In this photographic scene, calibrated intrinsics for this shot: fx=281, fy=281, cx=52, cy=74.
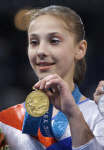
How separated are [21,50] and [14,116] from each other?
148cm

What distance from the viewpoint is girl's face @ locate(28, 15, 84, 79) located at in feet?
3.95

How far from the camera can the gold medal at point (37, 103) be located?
3.44ft

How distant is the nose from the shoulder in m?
→ 0.30

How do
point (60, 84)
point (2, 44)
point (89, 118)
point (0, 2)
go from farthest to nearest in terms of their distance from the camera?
1. point (2, 44)
2. point (0, 2)
3. point (89, 118)
4. point (60, 84)

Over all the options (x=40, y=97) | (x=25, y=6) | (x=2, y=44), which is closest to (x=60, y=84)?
(x=40, y=97)

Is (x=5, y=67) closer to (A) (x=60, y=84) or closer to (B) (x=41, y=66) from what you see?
(B) (x=41, y=66)

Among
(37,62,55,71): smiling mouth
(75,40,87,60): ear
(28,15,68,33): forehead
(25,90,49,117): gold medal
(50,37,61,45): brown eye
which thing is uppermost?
(28,15,68,33): forehead

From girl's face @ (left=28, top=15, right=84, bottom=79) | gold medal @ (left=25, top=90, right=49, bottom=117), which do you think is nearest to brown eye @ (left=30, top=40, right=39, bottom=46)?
girl's face @ (left=28, top=15, right=84, bottom=79)

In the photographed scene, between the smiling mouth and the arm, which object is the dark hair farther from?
the arm

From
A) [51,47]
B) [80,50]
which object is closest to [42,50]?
[51,47]

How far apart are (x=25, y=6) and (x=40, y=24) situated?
979 mm

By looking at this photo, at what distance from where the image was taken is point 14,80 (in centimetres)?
278

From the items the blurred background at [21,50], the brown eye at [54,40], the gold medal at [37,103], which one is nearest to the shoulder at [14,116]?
the gold medal at [37,103]

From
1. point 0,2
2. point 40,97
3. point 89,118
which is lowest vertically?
point 89,118
